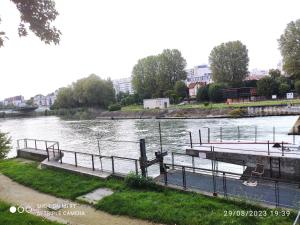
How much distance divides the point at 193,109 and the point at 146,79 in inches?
1647

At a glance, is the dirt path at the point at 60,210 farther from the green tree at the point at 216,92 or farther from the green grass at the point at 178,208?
the green tree at the point at 216,92

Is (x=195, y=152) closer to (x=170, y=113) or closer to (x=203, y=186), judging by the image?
(x=203, y=186)

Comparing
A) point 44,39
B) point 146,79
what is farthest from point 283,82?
point 44,39

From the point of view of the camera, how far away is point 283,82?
7531 centimetres

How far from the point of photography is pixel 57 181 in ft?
40.8

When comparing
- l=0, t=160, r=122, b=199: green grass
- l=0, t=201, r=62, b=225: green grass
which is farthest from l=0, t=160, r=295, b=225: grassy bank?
l=0, t=201, r=62, b=225: green grass

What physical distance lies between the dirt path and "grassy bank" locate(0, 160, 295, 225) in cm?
27

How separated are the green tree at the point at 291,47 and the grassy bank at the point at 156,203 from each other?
5736 cm

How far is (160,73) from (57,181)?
97.7 metres

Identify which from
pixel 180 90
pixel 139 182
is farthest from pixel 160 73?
pixel 139 182

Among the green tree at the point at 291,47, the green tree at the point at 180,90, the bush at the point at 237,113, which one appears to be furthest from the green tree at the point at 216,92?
the bush at the point at 237,113

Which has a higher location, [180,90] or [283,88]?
[180,90]

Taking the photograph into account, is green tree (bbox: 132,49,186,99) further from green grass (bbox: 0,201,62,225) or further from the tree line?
green grass (bbox: 0,201,62,225)

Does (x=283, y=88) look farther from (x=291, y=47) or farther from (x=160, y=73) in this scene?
(x=160, y=73)
